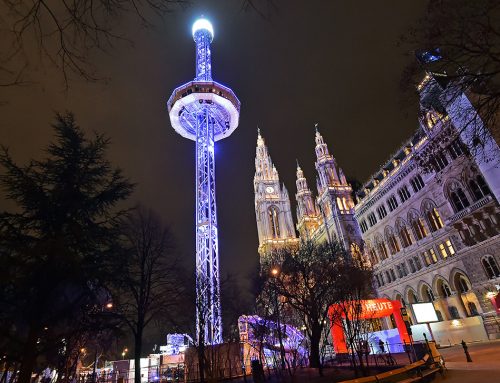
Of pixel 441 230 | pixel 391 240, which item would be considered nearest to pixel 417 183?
pixel 441 230

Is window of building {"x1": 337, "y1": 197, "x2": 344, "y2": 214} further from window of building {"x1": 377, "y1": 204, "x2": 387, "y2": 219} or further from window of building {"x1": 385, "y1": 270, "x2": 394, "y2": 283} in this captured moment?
window of building {"x1": 385, "y1": 270, "x2": 394, "y2": 283}

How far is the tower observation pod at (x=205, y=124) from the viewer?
40.5 metres

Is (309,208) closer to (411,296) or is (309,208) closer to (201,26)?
(411,296)

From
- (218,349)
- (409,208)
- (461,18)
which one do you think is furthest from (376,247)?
(461,18)

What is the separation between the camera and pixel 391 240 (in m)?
47.1

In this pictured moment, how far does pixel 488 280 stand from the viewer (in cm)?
2983

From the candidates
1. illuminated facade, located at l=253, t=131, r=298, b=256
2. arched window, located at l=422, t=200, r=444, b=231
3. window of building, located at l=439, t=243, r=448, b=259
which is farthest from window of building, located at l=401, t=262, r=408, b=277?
illuminated facade, located at l=253, t=131, r=298, b=256

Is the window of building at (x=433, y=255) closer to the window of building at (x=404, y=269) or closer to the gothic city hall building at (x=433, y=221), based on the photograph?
the gothic city hall building at (x=433, y=221)

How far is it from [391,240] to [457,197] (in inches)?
568

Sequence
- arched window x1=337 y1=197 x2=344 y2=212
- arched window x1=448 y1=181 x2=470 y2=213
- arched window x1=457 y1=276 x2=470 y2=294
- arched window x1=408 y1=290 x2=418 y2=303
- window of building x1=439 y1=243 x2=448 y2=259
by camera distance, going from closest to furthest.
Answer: arched window x1=448 y1=181 x2=470 y2=213 → arched window x1=457 y1=276 x2=470 y2=294 → window of building x1=439 y1=243 x2=448 y2=259 → arched window x1=408 y1=290 x2=418 y2=303 → arched window x1=337 y1=197 x2=344 y2=212

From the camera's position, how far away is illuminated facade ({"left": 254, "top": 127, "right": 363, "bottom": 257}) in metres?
58.6

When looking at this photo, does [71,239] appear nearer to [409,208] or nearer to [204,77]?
[409,208]

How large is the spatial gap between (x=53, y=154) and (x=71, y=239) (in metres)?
4.33

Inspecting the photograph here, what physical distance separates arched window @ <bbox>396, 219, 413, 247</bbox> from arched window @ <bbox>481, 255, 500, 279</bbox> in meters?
12.4
